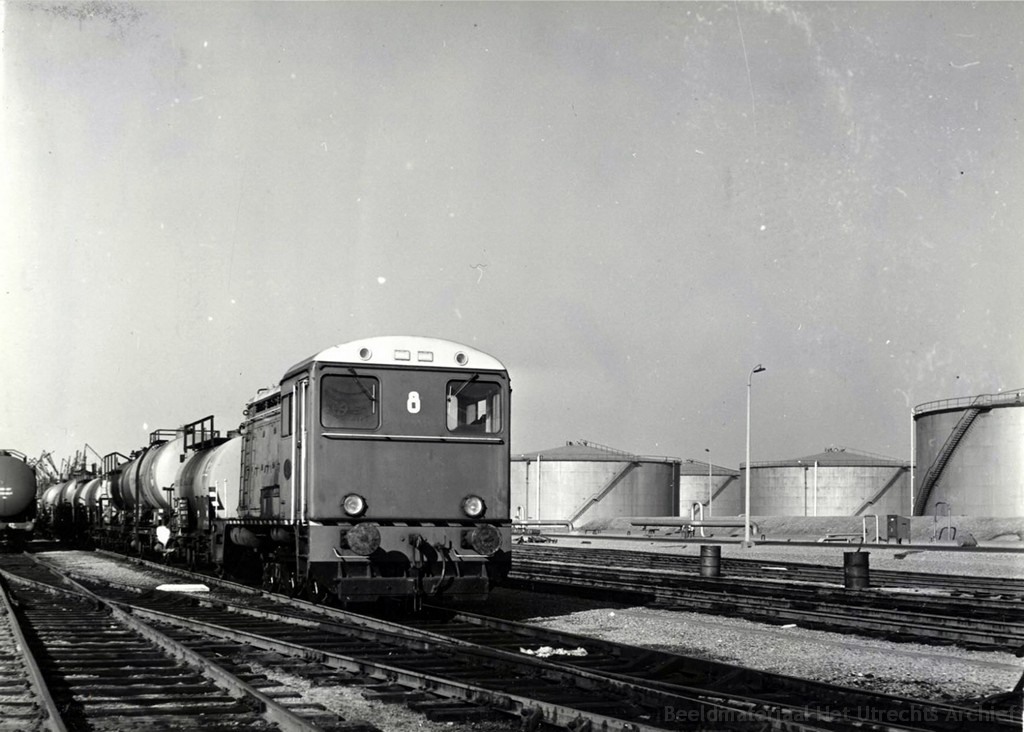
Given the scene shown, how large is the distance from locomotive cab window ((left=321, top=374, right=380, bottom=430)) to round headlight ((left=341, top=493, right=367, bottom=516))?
880 millimetres

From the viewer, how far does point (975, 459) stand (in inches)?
2128

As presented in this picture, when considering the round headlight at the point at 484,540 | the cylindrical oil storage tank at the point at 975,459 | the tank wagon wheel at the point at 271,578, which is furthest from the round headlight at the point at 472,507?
the cylindrical oil storage tank at the point at 975,459

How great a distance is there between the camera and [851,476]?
77875mm

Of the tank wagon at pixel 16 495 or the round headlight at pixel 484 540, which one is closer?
the round headlight at pixel 484 540

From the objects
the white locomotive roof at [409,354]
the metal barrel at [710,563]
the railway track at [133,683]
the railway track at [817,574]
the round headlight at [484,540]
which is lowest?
the railway track at [817,574]

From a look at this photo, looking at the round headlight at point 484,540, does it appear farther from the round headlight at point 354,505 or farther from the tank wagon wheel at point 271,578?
the tank wagon wheel at point 271,578

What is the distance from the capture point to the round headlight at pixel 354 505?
1354 centimetres

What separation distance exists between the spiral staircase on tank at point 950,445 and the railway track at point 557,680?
154 feet

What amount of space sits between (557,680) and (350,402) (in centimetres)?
574

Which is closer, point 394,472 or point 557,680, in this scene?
point 557,680

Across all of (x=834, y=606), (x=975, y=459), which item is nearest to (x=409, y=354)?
(x=834, y=606)

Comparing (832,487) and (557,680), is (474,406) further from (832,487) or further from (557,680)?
Answer: (832,487)

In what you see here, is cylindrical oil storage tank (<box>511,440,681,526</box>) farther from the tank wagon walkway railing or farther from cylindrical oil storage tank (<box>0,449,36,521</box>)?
cylindrical oil storage tank (<box>0,449,36,521</box>)

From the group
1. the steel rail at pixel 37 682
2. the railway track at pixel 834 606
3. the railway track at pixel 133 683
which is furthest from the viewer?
the railway track at pixel 834 606
